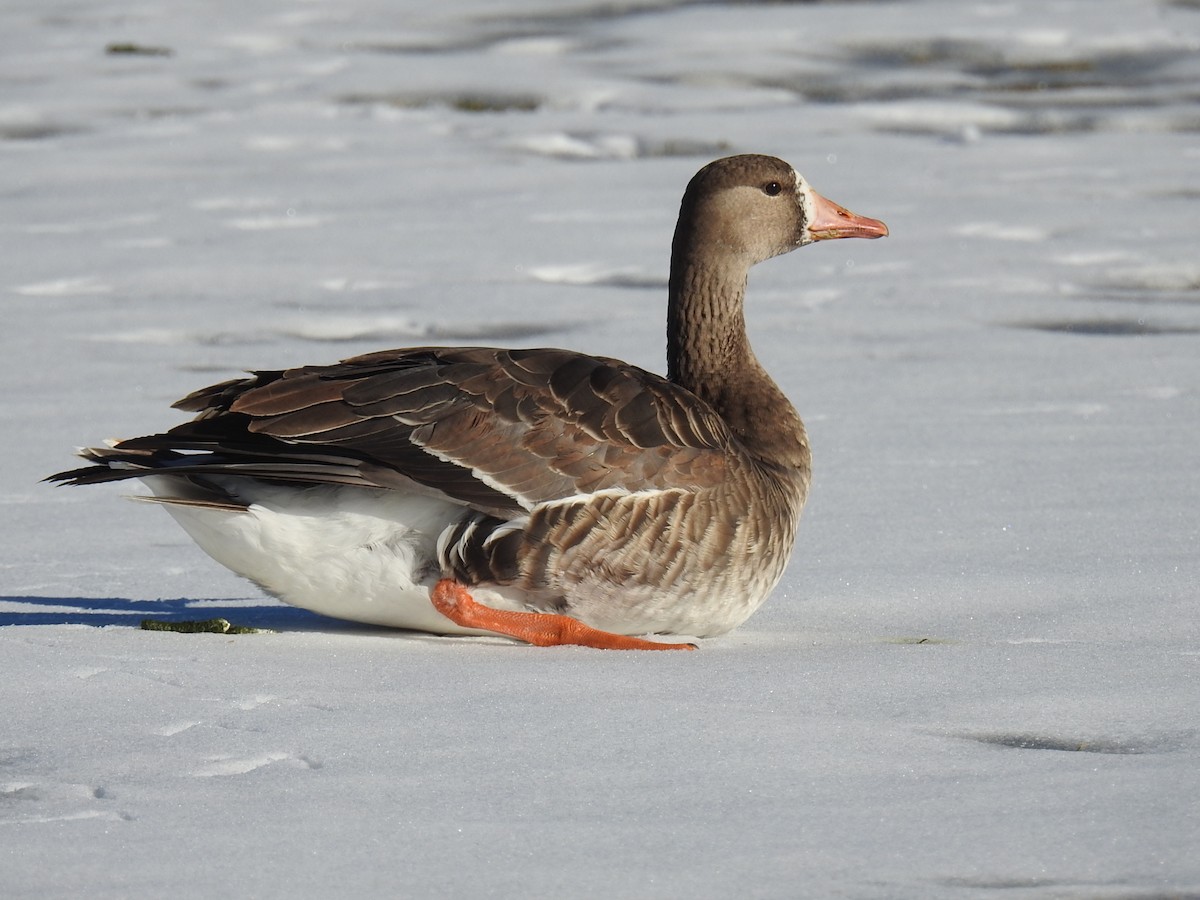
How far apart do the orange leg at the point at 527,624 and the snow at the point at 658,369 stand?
0.52 feet

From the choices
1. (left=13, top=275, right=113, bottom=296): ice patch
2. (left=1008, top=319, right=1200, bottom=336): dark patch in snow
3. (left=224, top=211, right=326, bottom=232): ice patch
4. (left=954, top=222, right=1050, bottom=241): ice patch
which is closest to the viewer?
(left=1008, top=319, right=1200, bottom=336): dark patch in snow

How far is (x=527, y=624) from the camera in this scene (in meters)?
5.04

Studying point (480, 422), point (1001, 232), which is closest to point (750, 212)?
point (480, 422)

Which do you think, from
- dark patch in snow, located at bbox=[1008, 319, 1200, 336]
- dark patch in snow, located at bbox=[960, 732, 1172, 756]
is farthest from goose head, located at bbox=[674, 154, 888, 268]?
dark patch in snow, located at bbox=[1008, 319, 1200, 336]

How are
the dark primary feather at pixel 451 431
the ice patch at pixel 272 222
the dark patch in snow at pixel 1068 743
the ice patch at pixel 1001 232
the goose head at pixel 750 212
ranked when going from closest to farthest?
1. the dark patch in snow at pixel 1068 743
2. the dark primary feather at pixel 451 431
3. the goose head at pixel 750 212
4. the ice patch at pixel 1001 232
5. the ice patch at pixel 272 222

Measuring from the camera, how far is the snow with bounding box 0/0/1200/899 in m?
3.31

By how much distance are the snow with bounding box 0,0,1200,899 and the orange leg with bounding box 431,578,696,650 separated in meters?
0.16

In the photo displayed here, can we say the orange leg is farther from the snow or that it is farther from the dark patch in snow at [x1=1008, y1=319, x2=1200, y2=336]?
the dark patch in snow at [x1=1008, y1=319, x2=1200, y2=336]

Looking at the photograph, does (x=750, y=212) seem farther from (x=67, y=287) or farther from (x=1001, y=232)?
(x=1001, y=232)

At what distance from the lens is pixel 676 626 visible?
5.24m

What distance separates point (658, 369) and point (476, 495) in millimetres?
3897

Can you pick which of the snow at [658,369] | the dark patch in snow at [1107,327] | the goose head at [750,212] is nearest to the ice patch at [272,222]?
the snow at [658,369]

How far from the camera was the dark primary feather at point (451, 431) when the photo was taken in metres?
4.76

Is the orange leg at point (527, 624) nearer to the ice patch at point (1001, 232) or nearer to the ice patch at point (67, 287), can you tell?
the ice patch at point (67, 287)
